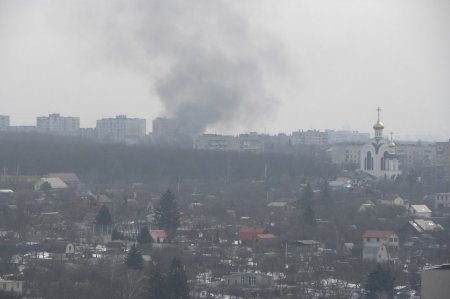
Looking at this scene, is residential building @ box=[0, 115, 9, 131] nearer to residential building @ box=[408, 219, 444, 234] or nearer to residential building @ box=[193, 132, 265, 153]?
residential building @ box=[193, 132, 265, 153]

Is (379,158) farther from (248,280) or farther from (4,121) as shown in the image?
(4,121)

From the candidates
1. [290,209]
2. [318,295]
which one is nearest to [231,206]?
[290,209]

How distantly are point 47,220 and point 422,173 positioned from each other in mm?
16038

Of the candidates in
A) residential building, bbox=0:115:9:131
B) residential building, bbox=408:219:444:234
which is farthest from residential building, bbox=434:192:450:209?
residential building, bbox=0:115:9:131

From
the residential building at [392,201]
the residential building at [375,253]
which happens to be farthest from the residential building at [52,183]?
the residential building at [375,253]

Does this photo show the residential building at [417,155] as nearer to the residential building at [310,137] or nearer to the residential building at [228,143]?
the residential building at [228,143]

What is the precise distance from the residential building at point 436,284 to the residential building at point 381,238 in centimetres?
1102

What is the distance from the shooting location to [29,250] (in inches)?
579

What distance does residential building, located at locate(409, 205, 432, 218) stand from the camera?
21125mm

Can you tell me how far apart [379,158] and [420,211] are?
8605mm

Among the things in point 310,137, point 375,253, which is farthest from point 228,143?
point 375,253

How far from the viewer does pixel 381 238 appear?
55.6 feet

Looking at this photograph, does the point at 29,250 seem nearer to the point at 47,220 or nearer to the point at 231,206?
the point at 47,220

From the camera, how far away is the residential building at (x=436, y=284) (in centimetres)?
552
